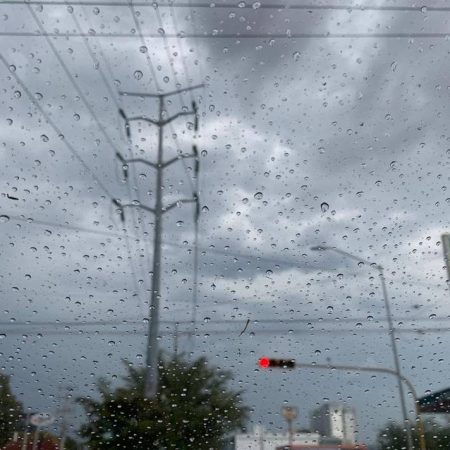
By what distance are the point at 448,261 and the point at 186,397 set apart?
11.6ft

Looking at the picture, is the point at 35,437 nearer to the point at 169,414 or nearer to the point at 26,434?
the point at 26,434

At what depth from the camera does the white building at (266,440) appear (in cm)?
563

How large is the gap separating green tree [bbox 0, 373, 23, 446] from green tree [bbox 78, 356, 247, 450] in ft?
2.00

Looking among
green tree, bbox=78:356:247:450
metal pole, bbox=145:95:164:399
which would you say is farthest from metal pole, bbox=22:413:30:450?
metal pole, bbox=145:95:164:399

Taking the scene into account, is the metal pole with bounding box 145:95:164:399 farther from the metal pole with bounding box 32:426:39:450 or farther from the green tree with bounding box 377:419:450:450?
the green tree with bounding box 377:419:450:450

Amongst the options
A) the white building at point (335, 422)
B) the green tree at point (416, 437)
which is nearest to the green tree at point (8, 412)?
the white building at point (335, 422)

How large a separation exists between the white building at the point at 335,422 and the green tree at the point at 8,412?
272 centimetres

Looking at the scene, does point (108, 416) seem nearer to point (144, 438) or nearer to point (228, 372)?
point (144, 438)

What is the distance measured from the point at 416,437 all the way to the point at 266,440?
47.2 inches

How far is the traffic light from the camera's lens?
6875 millimetres

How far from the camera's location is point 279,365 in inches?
272

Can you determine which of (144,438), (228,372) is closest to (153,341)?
(228,372)

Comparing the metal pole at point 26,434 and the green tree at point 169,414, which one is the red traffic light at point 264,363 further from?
the metal pole at point 26,434

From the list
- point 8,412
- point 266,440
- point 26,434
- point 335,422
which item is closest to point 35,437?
point 26,434
